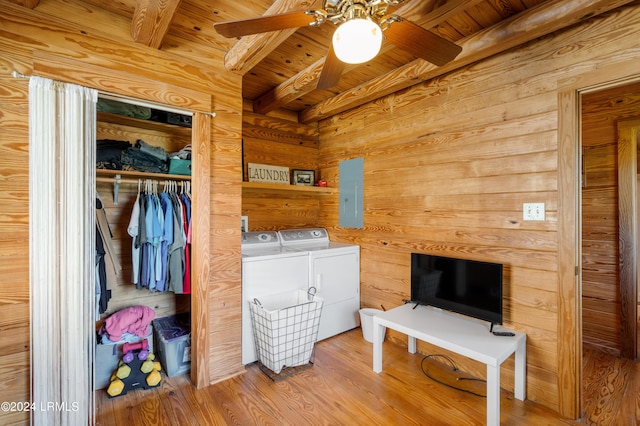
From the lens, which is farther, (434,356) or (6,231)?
(434,356)

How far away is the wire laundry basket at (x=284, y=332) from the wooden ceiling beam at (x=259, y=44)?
1774 millimetres

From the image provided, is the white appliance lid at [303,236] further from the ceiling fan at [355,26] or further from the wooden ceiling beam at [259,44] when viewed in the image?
the ceiling fan at [355,26]

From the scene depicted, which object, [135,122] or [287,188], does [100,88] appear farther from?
[287,188]

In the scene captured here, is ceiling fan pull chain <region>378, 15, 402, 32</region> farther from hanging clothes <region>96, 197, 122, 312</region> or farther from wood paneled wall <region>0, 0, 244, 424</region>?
hanging clothes <region>96, 197, 122, 312</region>

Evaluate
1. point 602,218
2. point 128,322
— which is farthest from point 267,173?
point 602,218

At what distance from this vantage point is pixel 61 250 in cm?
166

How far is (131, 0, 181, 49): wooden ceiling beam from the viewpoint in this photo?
5.16 feet

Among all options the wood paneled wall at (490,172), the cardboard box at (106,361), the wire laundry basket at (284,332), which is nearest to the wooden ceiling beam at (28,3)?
the cardboard box at (106,361)

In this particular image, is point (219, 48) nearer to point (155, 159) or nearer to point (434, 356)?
point (155, 159)

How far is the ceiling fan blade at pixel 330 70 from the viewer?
154cm

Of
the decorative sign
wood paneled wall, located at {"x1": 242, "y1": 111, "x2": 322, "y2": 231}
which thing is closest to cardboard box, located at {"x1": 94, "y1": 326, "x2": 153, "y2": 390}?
wood paneled wall, located at {"x1": 242, "y1": 111, "x2": 322, "y2": 231}

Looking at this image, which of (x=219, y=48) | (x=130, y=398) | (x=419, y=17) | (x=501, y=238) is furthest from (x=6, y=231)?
(x=501, y=238)

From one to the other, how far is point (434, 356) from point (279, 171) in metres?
2.33

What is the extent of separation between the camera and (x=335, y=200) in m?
3.47
